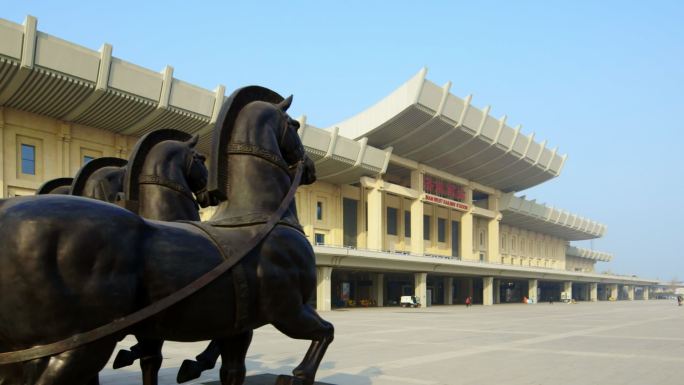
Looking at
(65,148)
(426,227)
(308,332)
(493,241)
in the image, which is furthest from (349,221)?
(308,332)

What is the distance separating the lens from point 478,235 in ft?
209

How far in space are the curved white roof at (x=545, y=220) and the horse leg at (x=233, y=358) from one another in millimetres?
60179

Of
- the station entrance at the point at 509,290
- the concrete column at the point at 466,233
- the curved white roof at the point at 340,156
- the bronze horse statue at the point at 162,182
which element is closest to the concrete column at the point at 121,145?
the curved white roof at the point at 340,156

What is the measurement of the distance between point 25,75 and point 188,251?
24.2 m

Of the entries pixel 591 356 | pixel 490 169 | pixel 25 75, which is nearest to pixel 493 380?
pixel 591 356

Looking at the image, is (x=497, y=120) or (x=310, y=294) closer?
(x=310, y=294)

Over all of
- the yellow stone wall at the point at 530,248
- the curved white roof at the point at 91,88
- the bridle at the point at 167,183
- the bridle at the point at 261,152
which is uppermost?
the curved white roof at the point at 91,88

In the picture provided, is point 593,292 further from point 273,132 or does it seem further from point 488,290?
point 273,132

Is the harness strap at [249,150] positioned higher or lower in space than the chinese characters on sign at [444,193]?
lower

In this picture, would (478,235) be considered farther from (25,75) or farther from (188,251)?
(188,251)

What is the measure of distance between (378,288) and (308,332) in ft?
142

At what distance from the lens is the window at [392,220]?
51.7 m

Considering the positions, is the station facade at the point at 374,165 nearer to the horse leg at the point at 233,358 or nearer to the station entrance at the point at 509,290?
the station entrance at the point at 509,290

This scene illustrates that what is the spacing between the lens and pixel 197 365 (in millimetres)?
4859
